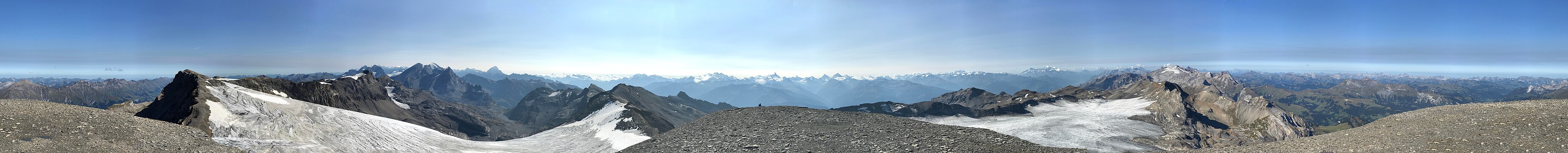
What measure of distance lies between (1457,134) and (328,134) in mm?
65933

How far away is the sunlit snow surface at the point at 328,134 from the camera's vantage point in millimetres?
36531

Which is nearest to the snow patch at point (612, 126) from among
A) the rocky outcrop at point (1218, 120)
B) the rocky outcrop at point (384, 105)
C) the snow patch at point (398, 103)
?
the rocky outcrop at point (384, 105)

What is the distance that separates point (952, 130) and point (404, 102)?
186 metres

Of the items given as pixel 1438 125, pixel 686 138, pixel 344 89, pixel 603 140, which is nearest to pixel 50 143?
pixel 686 138

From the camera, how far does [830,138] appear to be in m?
29.0

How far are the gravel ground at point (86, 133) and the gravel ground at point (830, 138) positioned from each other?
797 inches

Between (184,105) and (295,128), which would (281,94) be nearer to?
(184,105)

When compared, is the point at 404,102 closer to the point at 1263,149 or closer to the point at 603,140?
the point at 603,140

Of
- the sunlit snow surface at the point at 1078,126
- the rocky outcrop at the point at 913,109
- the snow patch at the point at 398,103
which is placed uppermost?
the sunlit snow surface at the point at 1078,126

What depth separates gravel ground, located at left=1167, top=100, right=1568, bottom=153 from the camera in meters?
23.0

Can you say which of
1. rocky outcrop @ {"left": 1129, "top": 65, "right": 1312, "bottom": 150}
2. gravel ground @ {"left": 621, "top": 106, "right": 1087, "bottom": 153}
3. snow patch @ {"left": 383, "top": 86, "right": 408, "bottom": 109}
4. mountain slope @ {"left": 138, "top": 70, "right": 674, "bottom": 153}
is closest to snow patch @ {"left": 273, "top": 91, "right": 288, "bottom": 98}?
mountain slope @ {"left": 138, "top": 70, "right": 674, "bottom": 153}

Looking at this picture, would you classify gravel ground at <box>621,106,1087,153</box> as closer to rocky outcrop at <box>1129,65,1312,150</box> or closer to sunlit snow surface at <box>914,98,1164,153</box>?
sunlit snow surface at <box>914,98,1164,153</box>

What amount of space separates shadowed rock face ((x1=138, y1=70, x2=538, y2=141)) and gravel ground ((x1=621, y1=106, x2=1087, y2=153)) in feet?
96.6

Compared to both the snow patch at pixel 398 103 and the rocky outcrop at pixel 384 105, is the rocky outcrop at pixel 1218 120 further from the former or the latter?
the snow patch at pixel 398 103
